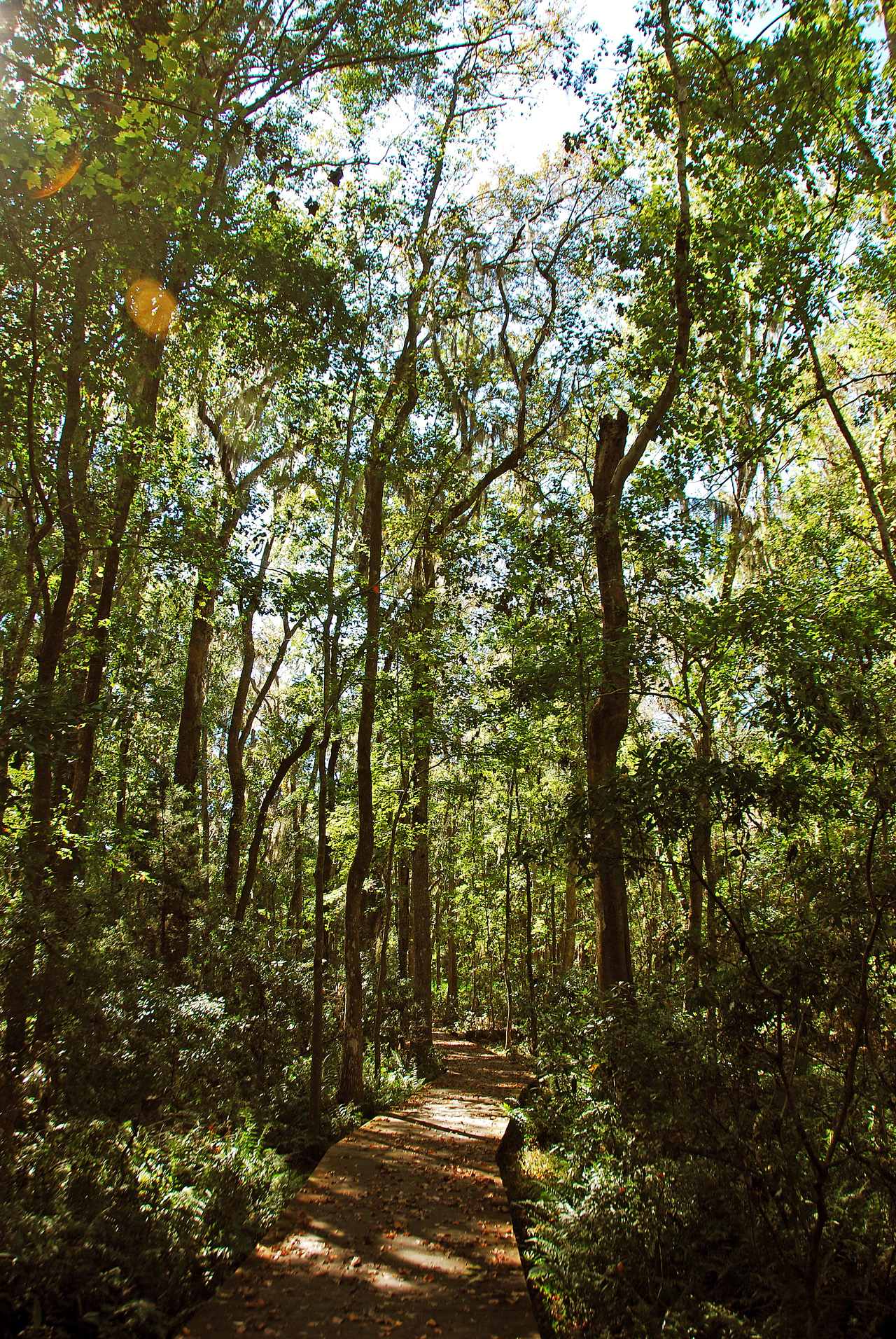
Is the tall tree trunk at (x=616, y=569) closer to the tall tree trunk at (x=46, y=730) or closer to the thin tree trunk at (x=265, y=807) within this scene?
the tall tree trunk at (x=46, y=730)

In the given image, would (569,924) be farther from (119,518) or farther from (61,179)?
(61,179)

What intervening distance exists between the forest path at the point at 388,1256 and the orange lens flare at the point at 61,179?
26.0ft

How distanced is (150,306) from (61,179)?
5.47 ft

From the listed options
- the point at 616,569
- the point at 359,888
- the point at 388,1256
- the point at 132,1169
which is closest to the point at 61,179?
the point at 616,569

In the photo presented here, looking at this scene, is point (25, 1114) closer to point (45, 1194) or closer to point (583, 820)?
point (45, 1194)

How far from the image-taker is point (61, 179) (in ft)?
19.0

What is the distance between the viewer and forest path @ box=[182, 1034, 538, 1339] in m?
4.33

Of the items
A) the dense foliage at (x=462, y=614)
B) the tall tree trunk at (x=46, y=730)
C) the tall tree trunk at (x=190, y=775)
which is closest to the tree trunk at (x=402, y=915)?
the dense foliage at (x=462, y=614)

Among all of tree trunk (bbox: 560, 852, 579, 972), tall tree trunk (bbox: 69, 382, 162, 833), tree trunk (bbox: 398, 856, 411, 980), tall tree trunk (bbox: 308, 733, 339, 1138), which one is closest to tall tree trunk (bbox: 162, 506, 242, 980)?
tall tree trunk (bbox: 69, 382, 162, 833)

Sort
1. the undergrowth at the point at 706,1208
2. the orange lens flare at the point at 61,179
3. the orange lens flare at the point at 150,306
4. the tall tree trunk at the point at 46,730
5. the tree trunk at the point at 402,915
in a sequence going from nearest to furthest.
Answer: the undergrowth at the point at 706,1208, the tall tree trunk at the point at 46,730, the orange lens flare at the point at 61,179, the orange lens flare at the point at 150,306, the tree trunk at the point at 402,915

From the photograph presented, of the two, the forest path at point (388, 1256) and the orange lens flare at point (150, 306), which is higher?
the orange lens flare at point (150, 306)

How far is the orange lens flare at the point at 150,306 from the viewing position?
7266 millimetres

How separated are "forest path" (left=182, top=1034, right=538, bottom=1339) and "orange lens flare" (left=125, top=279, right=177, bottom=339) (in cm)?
827

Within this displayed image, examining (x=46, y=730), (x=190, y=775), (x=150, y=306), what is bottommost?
(x=46, y=730)
